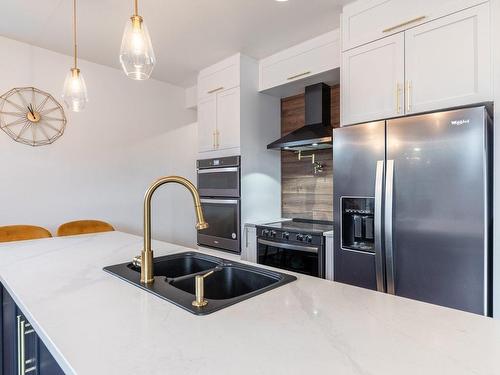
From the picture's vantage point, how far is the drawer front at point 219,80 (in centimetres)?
306

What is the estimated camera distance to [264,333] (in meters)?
0.72

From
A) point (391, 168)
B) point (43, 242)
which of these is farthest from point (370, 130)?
point (43, 242)

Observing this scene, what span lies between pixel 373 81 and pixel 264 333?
1.93 m

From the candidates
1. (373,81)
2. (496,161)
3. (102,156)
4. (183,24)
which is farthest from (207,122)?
(496,161)

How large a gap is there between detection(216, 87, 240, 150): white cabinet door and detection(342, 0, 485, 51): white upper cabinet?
116 centimetres

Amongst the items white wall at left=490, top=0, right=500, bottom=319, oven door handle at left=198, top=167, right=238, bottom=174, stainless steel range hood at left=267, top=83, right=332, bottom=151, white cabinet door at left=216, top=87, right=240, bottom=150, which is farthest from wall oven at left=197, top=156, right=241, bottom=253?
white wall at left=490, top=0, right=500, bottom=319

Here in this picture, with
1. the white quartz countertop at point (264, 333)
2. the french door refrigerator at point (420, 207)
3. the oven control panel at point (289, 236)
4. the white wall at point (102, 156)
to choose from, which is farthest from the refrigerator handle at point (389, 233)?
the white wall at point (102, 156)

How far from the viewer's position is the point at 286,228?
8.61 feet

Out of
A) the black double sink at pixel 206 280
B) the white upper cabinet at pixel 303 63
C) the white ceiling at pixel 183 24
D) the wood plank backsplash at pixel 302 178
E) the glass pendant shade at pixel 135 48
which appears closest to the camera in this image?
the black double sink at pixel 206 280

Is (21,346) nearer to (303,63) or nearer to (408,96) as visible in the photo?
(408,96)

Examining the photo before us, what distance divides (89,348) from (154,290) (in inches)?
14.1

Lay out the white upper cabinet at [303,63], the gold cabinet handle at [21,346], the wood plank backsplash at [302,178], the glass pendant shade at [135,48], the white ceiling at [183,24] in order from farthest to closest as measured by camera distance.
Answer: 1. the wood plank backsplash at [302,178]
2. the white upper cabinet at [303,63]
3. the white ceiling at [183,24]
4. the glass pendant shade at [135,48]
5. the gold cabinet handle at [21,346]

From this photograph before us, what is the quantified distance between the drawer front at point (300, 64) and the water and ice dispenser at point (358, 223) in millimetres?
1180

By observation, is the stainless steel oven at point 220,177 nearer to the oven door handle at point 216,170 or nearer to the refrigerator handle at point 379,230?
the oven door handle at point 216,170
